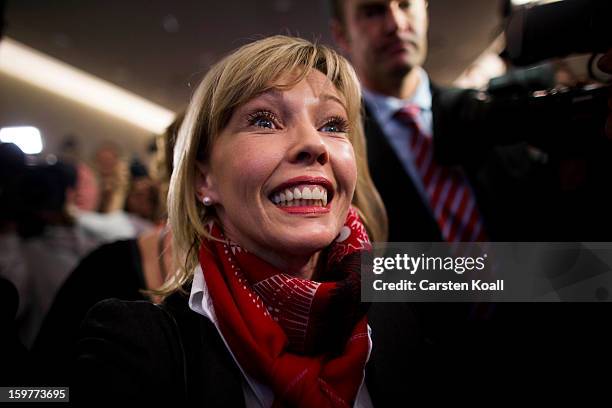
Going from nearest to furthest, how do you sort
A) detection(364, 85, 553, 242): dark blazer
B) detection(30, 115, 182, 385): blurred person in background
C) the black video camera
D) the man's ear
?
the black video camera
detection(30, 115, 182, 385): blurred person in background
detection(364, 85, 553, 242): dark blazer
the man's ear

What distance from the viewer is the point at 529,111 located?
2.63 feet

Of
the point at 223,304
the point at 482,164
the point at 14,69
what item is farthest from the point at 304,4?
the point at 14,69

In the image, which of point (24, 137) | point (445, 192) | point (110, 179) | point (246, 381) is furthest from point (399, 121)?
point (110, 179)

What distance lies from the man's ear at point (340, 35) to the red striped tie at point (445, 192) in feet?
0.87

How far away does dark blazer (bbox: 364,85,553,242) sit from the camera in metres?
0.98

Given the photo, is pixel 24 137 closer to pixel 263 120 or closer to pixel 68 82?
pixel 263 120

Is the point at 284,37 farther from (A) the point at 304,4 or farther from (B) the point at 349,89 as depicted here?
(A) the point at 304,4

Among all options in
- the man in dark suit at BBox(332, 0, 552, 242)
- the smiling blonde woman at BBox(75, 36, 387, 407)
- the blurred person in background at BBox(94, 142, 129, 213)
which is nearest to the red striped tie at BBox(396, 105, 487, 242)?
the man in dark suit at BBox(332, 0, 552, 242)

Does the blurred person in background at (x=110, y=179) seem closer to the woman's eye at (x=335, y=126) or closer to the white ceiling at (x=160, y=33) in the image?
the white ceiling at (x=160, y=33)

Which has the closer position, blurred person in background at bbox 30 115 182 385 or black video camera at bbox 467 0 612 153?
black video camera at bbox 467 0 612 153

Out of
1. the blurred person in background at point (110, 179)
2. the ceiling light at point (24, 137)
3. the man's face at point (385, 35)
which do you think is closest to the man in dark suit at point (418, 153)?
the man's face at point (385, 35)

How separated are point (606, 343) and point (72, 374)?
900 mm

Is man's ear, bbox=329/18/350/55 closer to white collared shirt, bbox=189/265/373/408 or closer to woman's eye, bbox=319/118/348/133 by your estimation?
woman's eye, bbox=319/118/348/133

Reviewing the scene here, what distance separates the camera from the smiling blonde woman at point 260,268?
60 cm
